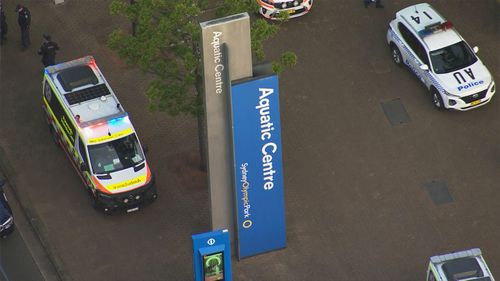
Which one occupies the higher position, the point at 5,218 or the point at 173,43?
the point at 173,43

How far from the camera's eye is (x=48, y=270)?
38.0 meters

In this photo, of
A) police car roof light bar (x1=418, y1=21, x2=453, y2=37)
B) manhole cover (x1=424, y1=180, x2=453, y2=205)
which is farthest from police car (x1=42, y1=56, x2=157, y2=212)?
police car roof light bar (x1=418, y1=21, x2=453, y2=37)

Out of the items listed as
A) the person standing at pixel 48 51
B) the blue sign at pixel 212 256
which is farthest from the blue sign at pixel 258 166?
the person standing at pixel 48 51

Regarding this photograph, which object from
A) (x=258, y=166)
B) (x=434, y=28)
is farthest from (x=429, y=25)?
(x=258, y=166)

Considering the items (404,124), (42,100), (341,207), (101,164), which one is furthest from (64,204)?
(404,124)

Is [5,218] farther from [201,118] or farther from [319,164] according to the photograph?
[319,164]

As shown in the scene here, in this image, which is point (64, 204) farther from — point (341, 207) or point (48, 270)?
point (341, 207)

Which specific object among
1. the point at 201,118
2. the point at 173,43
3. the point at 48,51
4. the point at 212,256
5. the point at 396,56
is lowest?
the point at 396,56

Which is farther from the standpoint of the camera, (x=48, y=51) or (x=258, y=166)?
(x=48, y=51)

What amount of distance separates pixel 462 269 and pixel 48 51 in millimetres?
14963

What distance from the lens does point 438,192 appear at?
40031 mm

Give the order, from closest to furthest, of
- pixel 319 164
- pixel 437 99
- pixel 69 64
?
pixel 319 164
pixel 69 64
pixel 437 99

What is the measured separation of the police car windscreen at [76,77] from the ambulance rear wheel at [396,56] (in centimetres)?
982

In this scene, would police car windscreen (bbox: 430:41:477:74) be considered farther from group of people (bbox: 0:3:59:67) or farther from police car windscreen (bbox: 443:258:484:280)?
group of people (bbox: 0:3:59:67)
